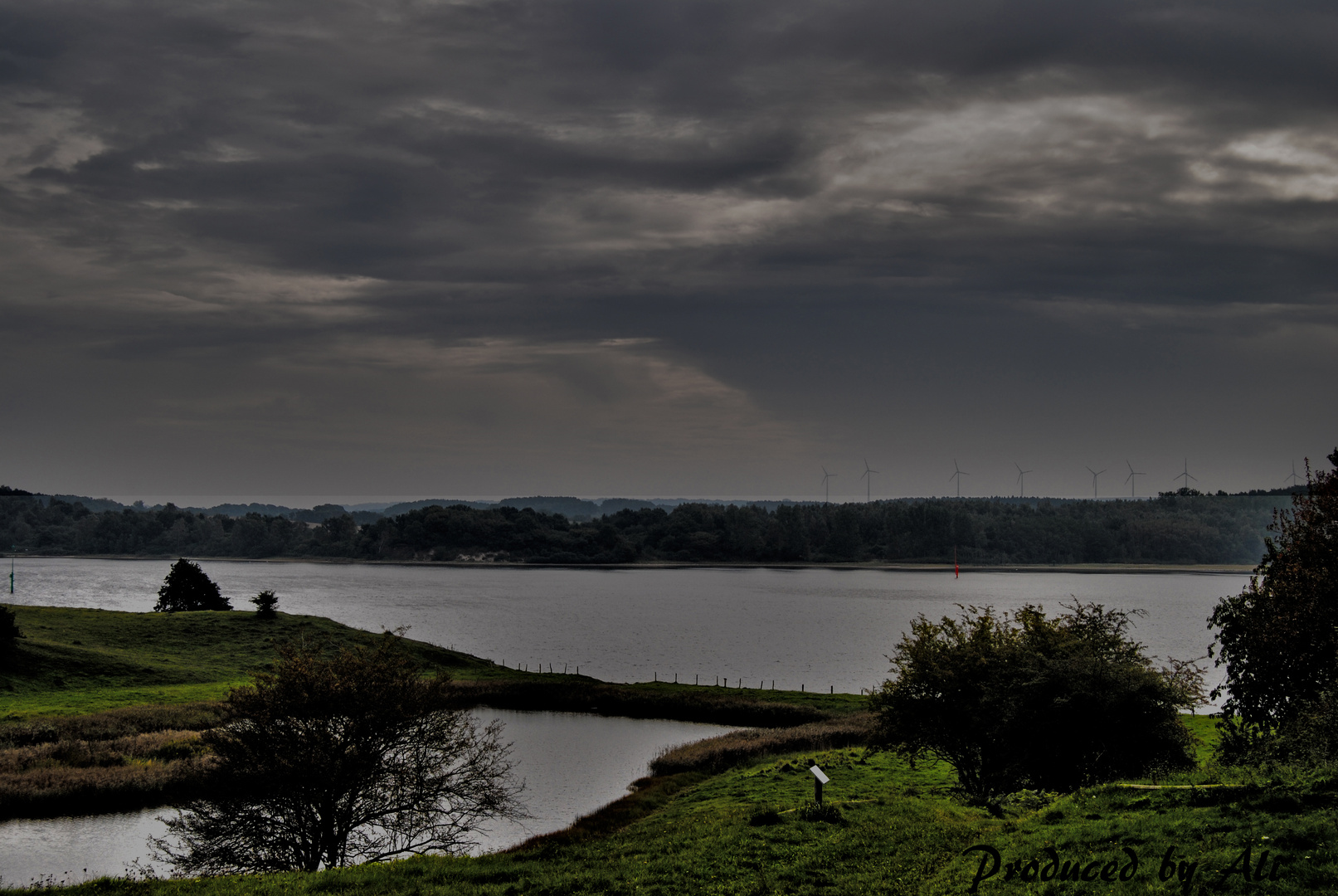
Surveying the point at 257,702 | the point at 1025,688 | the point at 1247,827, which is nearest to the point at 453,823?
the point at 257,702

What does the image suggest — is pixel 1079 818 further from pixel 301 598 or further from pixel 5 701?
pixel 301 598

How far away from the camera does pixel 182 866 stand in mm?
25938

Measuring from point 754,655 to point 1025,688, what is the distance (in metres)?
79.4

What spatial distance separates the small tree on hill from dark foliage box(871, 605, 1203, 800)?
95.2 meters

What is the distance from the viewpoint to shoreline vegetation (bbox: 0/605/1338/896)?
16141 mm

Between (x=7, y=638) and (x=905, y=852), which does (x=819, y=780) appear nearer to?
(x=905, y=852)

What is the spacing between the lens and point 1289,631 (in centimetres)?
3183

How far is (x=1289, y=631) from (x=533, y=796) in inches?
1214

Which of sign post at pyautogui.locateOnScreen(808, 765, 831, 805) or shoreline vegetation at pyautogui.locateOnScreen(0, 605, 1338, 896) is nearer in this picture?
shoreline vegetation at pyautogui.locateOnScreen(0, 605, 1338, 896)

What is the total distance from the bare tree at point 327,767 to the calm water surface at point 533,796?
18.3 ft

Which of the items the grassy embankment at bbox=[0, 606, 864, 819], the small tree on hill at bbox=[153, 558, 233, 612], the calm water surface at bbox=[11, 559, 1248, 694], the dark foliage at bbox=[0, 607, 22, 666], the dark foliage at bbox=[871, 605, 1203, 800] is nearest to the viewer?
the dark foliage at bbox=[871, 605, 1203, 800]

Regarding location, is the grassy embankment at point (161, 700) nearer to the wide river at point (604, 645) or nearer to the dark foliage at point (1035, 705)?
the wide river at point (604, 645)

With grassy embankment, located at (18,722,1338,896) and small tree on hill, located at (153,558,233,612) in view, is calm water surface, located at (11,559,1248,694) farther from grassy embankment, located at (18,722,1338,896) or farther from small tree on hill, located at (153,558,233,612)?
grassy embankment, located at (18,722,1338,896)

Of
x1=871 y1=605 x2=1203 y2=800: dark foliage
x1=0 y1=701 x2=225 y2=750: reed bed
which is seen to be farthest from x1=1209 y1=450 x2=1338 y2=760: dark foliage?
x1=0 y1=701 x2=225 y2=750: reed bed
